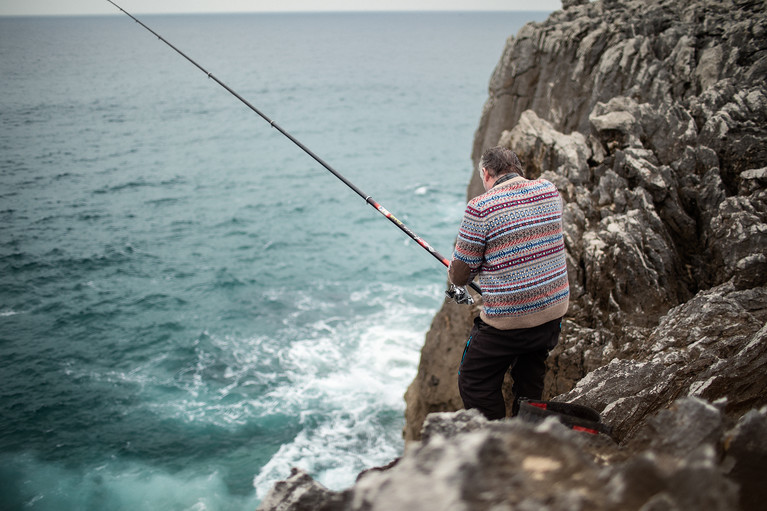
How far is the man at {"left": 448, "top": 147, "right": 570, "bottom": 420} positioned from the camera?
11.5ft

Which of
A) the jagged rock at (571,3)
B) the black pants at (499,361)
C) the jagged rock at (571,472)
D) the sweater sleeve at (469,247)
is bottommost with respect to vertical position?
the black pants at (499,361)

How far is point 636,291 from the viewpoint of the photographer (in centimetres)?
613

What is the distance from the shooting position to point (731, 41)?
944 cm

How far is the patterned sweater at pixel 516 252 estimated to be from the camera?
11.5ft

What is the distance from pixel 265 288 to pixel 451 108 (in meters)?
43.5

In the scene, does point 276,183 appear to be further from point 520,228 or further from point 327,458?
point 520,228

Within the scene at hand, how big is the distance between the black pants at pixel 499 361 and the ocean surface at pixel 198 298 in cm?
878

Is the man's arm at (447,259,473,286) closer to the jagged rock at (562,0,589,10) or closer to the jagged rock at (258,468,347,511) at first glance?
the jagged rock at (258,468,347,511)

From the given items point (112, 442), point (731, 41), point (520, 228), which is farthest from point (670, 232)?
point (112, 442)

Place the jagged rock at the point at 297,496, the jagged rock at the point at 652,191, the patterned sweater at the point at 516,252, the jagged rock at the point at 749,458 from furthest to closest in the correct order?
the jagged rock at the point at 652,191 → the patterned sweater at the point at 516,252 → the jagged rock at the point at 297,496 → the jagged rock at the point at 749,458

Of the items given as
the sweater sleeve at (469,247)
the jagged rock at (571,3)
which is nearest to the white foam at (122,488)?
the sweater sleeve at (469,247)

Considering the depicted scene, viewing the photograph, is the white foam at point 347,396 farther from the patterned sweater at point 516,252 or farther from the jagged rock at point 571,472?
the jagged rock at point 571,472

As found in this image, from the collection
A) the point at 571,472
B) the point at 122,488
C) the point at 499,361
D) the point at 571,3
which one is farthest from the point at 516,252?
the point at 571,3

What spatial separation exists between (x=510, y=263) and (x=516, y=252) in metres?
0.09
